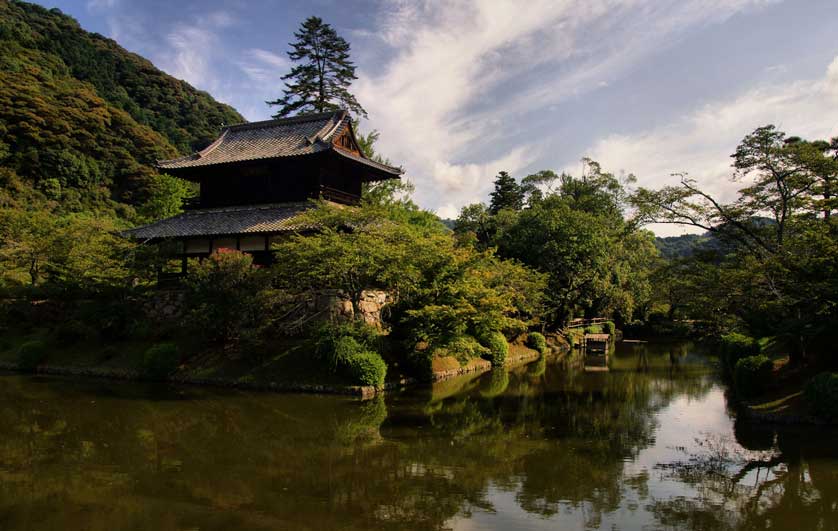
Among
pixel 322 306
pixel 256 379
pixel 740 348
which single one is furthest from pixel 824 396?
pixel 256 379

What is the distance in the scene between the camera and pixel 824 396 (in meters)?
13.8

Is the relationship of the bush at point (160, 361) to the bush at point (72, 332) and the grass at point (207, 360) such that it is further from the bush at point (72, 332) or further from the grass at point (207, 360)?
the bush at point (72, 332)

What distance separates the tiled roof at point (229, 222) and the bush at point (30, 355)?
6.11 m

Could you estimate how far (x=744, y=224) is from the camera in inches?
760

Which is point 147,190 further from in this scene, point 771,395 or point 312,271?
point 771,395

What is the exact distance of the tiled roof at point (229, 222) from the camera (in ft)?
76.9

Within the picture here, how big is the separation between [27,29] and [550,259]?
3192 inches

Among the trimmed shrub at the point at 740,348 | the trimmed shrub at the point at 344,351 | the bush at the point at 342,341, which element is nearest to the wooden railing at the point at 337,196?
the bush at the point at 342,341

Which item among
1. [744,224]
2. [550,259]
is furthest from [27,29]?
[744,224]

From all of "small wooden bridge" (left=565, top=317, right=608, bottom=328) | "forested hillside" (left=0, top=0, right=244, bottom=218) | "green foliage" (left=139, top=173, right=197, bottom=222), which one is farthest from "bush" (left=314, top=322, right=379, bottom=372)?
"forested hillside" (left=0, top=0, right=244, bottom=218)

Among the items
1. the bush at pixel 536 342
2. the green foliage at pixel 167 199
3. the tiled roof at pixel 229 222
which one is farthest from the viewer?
the green foliage at pixel 167 199

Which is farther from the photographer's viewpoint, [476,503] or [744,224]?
[744,224]

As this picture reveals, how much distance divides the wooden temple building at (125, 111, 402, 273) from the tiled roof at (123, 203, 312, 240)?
0.04 m

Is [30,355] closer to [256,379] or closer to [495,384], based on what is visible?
[256,379]
